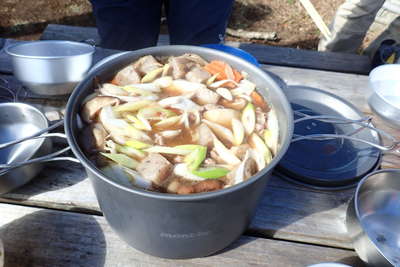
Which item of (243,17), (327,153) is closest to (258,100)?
(327,153)

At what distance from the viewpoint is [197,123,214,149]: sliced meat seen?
0.94 meters

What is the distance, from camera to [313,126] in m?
1.34

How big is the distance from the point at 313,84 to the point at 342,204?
2.43 ft

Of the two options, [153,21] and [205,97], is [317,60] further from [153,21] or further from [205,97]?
[205,97]

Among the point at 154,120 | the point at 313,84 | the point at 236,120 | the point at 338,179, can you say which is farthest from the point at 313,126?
the point at 154,120

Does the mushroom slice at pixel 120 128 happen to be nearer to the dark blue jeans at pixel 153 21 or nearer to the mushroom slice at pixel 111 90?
the mushroom slice at pixel 111 90

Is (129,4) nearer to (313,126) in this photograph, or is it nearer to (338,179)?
(313,126)

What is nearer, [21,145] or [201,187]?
[201,187]

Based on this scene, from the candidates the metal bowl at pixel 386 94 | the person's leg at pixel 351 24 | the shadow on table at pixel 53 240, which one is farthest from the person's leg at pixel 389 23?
the shadow on table at pixel 53 240

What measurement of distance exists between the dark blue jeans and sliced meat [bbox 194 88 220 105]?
90 centimetres

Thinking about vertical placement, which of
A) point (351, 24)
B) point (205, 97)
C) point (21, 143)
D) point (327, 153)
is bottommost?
point (351, 24)

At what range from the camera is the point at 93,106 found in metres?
0.97

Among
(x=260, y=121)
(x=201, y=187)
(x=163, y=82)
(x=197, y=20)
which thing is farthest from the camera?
(x=197, y=20)

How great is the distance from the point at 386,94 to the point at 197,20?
1.09 m
